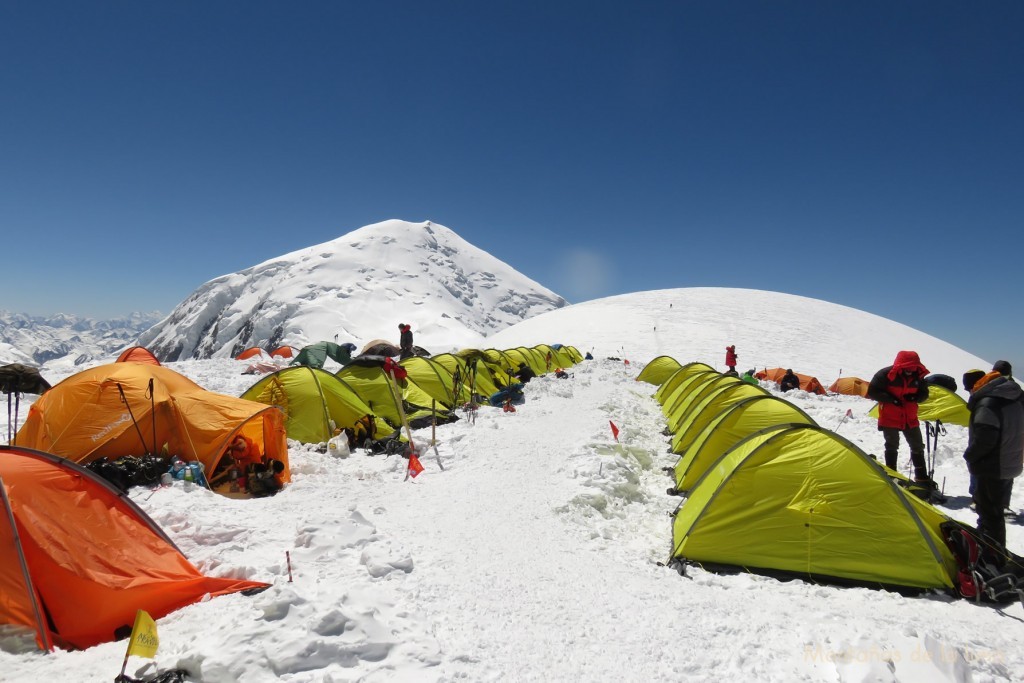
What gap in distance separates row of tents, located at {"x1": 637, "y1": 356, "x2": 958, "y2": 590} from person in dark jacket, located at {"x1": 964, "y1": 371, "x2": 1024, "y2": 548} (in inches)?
34.7

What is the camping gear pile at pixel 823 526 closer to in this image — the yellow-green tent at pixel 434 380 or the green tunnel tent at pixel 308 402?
the green tunnel tent at pixel 308 402

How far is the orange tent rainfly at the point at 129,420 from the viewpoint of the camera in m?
8.83

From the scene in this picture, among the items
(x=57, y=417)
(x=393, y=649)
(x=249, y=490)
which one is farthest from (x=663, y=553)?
(x=57, y=417)

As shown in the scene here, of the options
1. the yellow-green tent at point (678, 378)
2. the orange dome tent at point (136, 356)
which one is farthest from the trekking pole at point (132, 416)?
the yellow-green tent at point (678, 378)

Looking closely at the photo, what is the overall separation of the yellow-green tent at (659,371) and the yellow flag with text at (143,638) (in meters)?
29.5

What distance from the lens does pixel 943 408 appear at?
57.0 ft

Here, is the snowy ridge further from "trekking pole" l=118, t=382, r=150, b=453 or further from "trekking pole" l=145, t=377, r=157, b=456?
"trekking pole" l=118, t=382, r=150, b=453

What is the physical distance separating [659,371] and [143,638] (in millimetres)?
30255

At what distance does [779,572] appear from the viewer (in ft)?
22.1

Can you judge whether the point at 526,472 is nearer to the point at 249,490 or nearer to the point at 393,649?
the point at 249,490

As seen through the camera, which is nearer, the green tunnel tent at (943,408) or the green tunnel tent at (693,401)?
the green tunnel tent at (693,401)

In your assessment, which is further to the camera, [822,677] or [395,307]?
[395,307]

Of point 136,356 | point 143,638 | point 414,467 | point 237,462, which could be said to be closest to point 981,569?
point 414,467

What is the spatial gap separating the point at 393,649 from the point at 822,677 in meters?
3.80
